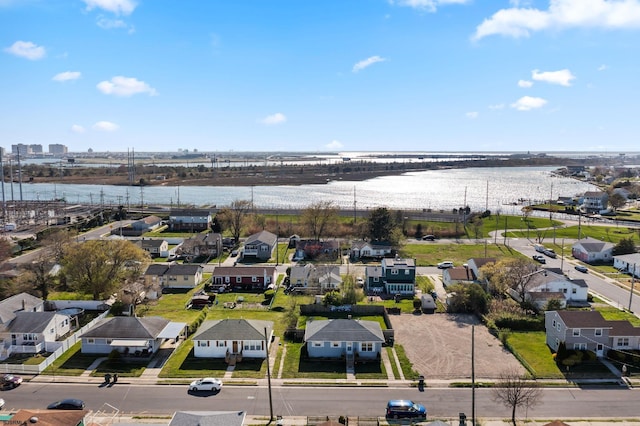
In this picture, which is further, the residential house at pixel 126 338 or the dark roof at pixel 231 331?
the residential house at pixel 126 338

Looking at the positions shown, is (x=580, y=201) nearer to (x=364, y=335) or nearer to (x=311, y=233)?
(x=311, y=233)

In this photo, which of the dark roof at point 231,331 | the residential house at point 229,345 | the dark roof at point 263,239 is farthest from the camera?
the dark roof at point 263,239

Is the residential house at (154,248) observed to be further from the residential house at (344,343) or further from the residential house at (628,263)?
the residential house at (628,263)

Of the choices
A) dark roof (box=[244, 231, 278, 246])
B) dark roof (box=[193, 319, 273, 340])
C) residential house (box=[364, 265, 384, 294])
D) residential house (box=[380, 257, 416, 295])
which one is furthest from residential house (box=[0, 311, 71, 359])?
residential house (box=[380, 257, 416, 295])

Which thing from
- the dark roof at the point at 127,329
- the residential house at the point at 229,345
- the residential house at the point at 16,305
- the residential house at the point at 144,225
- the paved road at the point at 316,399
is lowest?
the paved road at the point at 316,399

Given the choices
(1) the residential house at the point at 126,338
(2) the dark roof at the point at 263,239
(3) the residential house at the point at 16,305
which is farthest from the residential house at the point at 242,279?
(3) the residential house at the point at 16,305

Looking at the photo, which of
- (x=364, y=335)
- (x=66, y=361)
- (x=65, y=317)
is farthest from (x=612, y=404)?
(x=65, y=317)

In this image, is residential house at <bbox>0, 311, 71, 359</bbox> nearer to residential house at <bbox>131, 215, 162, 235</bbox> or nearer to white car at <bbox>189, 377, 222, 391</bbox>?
white car at <bbox>189, 377, 222, 391</bbox>
